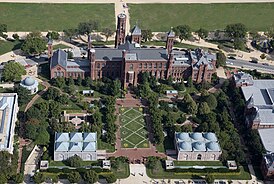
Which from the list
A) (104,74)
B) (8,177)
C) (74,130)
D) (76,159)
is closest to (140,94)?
(104,74)

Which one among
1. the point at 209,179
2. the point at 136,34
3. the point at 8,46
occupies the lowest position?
the point at 209,179

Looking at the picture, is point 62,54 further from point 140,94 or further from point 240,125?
point 240,125

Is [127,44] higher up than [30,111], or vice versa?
[127,44]

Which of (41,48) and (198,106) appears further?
(41,48)

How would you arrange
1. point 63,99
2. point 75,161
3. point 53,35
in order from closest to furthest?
1. point 75,161
2. point 63,99
3. point 53,35

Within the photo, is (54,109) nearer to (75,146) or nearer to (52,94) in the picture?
(52,94)

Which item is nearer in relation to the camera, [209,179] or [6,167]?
[6,167]

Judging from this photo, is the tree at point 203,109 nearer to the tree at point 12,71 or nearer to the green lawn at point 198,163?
the green lawn at point 198,163

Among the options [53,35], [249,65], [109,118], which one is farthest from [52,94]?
[249,65]
